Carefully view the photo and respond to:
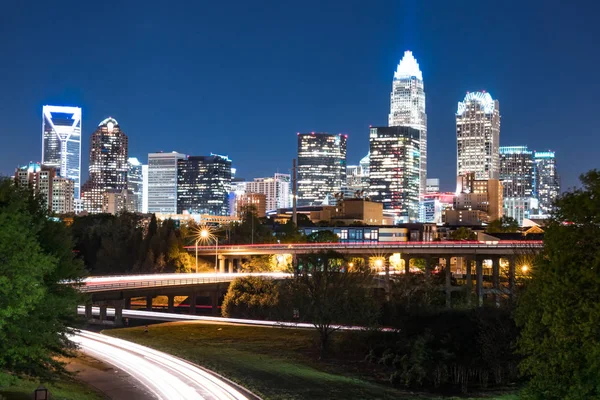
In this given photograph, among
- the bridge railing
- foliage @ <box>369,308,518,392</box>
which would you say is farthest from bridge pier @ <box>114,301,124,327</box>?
foliage @ <box>369,308,518,392</box>

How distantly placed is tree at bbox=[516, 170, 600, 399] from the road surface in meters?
16.1

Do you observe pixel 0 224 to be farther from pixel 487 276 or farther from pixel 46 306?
pixel 487 276

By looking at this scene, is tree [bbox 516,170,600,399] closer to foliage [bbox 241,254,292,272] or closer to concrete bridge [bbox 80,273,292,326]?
concrete bridge [bbox 80,273,292,326]

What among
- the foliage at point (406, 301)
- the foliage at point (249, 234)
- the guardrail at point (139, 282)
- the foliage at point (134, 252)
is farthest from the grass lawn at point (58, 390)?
the foliage at point (249, 234)

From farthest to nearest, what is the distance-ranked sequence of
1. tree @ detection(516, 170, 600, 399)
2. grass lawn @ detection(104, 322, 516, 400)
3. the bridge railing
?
the bridge railing
grass lawn @ detection(104, 322, 516, 400)
tree @ detection(516, 170, 600, 399)

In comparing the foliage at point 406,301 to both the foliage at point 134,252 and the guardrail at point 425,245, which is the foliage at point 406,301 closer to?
the guardrail at point 425,245

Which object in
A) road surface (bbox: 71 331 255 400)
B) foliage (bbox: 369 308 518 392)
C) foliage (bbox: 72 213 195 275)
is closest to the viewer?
road surface (bbox: 71 331 255 400)

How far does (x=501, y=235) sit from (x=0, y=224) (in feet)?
480

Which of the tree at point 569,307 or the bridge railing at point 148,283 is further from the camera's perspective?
the bridge railing at point 148,283

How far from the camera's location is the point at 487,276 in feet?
497

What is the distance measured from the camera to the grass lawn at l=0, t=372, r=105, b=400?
115 feet

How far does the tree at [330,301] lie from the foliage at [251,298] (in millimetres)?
20142

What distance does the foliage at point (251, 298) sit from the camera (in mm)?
89375

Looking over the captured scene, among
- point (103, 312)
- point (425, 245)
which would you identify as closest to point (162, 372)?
point (103, 312)
